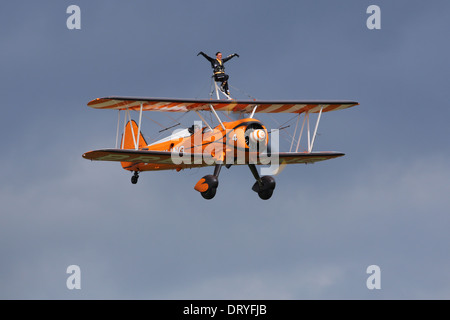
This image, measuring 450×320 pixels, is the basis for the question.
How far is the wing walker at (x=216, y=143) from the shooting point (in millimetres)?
29812

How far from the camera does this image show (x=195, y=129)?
32188 millimetres

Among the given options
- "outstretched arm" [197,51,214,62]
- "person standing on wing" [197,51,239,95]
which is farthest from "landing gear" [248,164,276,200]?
"outstretched arm" [197,51,214,62]

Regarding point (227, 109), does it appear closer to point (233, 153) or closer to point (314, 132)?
point (233, 153)

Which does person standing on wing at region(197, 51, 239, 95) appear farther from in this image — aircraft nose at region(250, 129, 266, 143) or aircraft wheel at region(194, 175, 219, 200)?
aircraft wheel at region(194, 175, 219, 200)

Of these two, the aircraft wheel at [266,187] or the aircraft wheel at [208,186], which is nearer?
the aircraft wheel at [208,186]

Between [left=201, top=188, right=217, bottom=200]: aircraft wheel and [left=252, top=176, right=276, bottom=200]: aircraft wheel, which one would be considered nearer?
[left=201, top=188, right=217, bottom=200]: aircraft wheel

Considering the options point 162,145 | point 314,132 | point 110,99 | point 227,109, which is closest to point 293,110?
point 314,132

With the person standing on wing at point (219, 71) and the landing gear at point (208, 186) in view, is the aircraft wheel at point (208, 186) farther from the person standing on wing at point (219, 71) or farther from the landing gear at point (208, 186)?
the person standing on wing at point (219, 71)

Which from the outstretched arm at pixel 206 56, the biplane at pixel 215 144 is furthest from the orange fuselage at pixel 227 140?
the outstretched arm at pixel 206 56

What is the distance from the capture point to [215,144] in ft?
101

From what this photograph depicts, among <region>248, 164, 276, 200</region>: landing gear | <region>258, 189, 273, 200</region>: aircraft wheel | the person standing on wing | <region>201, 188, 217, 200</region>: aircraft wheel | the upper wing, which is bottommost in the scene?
<region>201, 188, 217, 200</region>: aircraft wheel

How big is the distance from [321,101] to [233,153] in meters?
5.02

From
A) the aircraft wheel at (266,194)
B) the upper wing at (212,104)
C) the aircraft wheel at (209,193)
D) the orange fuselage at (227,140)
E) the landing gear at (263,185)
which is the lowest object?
the aircraft wheel at (209,193)

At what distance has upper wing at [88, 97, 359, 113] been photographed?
1182 inches
